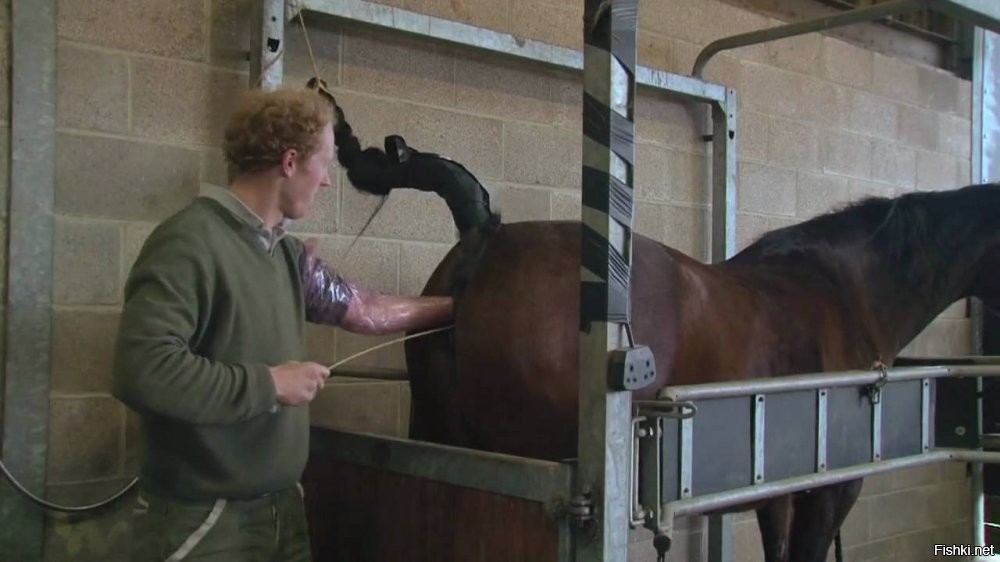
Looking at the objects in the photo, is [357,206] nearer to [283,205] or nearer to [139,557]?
[283,205]

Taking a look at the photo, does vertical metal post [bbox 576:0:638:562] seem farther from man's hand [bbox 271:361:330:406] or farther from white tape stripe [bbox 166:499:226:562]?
white tape stripe [bbox 166:499:226:562]

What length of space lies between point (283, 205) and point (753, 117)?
2615 mm

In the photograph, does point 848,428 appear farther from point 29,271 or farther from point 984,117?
point 984,117

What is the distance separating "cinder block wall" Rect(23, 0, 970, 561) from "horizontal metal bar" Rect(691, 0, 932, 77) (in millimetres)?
113

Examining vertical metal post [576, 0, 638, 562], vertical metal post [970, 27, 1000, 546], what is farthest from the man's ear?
vertical metal post [970, 27, 1000, 546]

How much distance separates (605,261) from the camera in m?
1.40

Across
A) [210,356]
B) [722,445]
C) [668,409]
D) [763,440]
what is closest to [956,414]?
[763,440]

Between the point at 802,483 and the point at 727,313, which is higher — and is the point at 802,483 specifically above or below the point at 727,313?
below

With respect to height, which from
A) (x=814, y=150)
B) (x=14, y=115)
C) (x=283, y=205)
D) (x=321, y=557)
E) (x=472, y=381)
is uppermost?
(x=814, y=150)

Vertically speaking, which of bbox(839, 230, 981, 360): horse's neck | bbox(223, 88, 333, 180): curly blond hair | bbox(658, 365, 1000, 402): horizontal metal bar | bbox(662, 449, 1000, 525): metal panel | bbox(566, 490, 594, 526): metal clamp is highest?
bbox(223, 88, 333, 180): curly blond hair

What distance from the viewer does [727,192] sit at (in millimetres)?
3488

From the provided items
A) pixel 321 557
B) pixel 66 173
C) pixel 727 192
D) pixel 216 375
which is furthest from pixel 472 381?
pixel 727 192

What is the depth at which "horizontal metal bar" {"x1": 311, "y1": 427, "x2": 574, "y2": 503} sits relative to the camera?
1473mm

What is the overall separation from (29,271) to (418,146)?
3.65 feet
